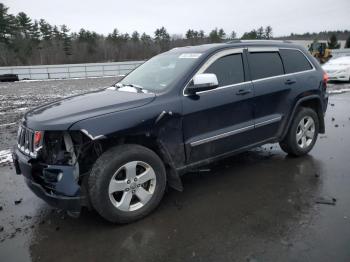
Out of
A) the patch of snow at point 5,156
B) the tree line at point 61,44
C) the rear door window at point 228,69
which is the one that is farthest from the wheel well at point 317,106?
the tree line at point 61,44

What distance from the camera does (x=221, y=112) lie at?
411 cm

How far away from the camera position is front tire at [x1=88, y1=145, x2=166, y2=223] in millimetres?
3234

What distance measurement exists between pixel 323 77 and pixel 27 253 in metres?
5.05

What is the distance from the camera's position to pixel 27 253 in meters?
3.10

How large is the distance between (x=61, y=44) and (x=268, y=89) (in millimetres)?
68109

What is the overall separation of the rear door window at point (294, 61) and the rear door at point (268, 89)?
0.39 feet

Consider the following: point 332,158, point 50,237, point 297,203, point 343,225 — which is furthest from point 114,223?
point 332,158

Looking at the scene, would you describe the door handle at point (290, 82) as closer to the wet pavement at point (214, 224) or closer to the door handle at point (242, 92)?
the door handle at point (242, 92)

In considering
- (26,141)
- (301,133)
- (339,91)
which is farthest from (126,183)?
(339,91)

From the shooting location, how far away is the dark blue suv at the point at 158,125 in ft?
10.7

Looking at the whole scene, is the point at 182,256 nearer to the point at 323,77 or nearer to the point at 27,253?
the point at 27,253

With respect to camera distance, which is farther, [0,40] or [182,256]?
[0,40]

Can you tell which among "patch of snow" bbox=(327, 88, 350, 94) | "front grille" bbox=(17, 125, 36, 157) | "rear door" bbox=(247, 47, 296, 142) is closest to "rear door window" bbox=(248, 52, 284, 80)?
"rear door" bbox=(247, 47, 296, 142)

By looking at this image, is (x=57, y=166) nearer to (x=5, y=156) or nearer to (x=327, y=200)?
(x=327, y=200)
